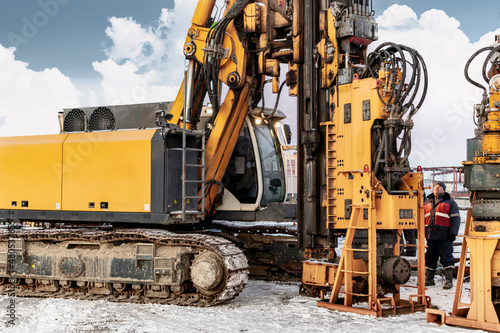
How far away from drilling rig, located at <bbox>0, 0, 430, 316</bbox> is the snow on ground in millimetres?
351

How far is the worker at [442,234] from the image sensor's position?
11711mm

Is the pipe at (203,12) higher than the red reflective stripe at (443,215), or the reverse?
the pipe at (203,12)

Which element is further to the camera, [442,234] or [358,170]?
[442,234]

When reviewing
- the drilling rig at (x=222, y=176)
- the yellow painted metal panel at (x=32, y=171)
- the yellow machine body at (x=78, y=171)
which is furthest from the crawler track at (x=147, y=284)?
the yellow painted metal panel at (x=32, y=171)

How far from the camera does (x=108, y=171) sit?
10953 millimetres

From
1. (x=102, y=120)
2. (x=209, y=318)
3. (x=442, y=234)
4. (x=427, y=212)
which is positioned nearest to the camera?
(x=209, y=318)

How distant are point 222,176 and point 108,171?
225 cm

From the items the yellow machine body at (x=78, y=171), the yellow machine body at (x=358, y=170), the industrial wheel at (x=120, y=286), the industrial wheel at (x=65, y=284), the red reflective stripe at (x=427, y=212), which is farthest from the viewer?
the red reflective stripe at (x=427, y=212)

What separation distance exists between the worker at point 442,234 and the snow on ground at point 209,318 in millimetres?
1245

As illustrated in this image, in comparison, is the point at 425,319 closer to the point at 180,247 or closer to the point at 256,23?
the point at 180,247

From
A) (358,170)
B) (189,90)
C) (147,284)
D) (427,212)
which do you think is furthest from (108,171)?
(427,212)

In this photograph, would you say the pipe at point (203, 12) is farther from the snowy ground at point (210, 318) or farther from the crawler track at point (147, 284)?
the snowy ground at point (210, 318)

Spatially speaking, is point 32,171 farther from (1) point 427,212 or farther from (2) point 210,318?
(1) point 427,212

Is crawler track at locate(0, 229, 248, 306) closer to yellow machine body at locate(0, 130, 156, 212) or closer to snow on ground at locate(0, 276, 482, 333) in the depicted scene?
snow on ground at locate(0, 276, 482, 333)
